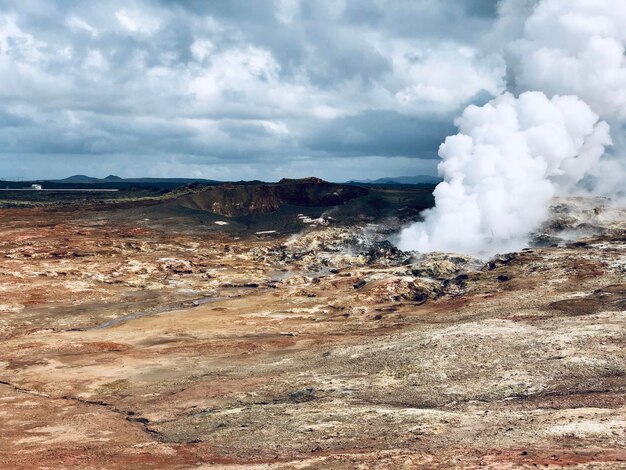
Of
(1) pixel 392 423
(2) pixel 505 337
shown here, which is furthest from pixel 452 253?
(1) pixel 392 423

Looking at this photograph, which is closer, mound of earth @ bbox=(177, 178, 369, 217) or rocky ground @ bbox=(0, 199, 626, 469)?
rocky ground @ bbox=(0, 199, 626, 469)

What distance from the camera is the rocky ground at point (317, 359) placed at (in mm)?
27922

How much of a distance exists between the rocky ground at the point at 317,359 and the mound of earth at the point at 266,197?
167 feet

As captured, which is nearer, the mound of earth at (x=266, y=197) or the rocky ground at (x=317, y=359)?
the rocky ground at (x=317, y=359)

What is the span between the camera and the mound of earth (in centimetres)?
14800

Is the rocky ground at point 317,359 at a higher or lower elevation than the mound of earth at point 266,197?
lower

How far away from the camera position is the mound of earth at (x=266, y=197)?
148 meters

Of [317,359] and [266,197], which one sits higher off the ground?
[266,197]

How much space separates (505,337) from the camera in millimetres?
43969

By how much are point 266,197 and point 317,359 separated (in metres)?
111

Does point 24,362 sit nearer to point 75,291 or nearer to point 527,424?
point 75,291

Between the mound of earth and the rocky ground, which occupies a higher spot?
the mound of earth

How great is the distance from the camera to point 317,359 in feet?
148

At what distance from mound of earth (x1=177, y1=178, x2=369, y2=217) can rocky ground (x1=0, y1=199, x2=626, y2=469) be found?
50817mm
